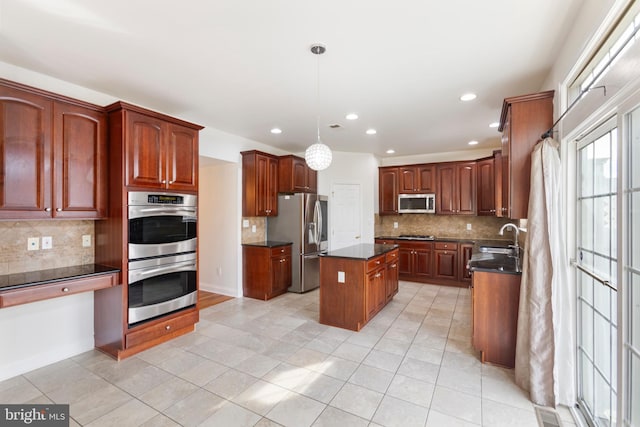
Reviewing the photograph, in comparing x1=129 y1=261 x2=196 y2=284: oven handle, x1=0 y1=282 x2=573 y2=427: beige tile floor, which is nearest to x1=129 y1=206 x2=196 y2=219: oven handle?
x1=129 y1=261 x2=196 y2=284: oven handle

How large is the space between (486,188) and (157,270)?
17.8 ft

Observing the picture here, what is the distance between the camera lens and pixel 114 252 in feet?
9.25

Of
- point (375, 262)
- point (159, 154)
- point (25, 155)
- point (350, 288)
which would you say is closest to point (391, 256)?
point (375, 262)

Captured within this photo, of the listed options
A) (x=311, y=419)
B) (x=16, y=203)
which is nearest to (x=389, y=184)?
(x=311, y=419)

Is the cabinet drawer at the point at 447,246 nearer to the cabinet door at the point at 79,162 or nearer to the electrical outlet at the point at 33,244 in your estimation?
the cabinet door at the point at 79,162

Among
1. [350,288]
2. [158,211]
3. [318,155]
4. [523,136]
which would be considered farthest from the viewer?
[350,288]

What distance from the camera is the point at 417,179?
602 cm

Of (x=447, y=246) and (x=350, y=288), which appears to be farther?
(x=447, y=246)

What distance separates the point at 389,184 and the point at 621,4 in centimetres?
492

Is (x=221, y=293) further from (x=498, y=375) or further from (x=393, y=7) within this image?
(x=393, y=7)

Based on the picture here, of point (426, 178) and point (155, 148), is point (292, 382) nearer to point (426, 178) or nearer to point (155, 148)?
point (155, 148)

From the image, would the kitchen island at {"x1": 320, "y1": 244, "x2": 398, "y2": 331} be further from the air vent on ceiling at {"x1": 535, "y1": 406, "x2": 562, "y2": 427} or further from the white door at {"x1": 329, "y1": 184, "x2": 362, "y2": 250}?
the white door at {"x1": 329, "y1": 184, "x2": 362, "y2": 250}

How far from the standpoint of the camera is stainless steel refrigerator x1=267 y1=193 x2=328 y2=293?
16.4ft

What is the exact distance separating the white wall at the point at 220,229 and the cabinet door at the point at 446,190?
395cm
